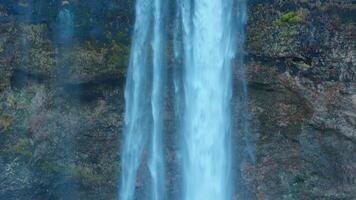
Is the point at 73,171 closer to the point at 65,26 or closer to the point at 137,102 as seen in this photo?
the point at 137,102

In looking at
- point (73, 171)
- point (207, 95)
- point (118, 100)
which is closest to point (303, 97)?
point (207, 95)

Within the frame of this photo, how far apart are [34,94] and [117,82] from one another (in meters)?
1.65

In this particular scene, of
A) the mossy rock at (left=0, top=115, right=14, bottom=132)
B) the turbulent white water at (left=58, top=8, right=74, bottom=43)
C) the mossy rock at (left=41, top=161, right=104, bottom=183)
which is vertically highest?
the turbulent white water at (left=58, top=8, right=74, bottom=43)

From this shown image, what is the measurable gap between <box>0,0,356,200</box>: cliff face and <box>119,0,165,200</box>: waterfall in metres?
0.18

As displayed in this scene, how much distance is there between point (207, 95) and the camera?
12289 millimetres

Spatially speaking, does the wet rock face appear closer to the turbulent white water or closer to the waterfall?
the waterfall

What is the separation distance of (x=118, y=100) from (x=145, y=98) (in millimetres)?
532

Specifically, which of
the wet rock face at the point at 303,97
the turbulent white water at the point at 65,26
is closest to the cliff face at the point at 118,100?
the wet rock face at the point at 303,97

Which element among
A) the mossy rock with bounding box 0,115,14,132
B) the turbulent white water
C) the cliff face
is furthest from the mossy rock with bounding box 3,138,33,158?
the turbulent white water

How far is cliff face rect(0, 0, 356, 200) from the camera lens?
39.8 feet

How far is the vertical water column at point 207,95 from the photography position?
39.9 feet

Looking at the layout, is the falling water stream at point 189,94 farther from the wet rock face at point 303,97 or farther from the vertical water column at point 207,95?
the wet rock face at point 303,97

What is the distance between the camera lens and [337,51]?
1217 centimetres

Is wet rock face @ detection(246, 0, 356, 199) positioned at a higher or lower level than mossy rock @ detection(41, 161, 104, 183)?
higher
